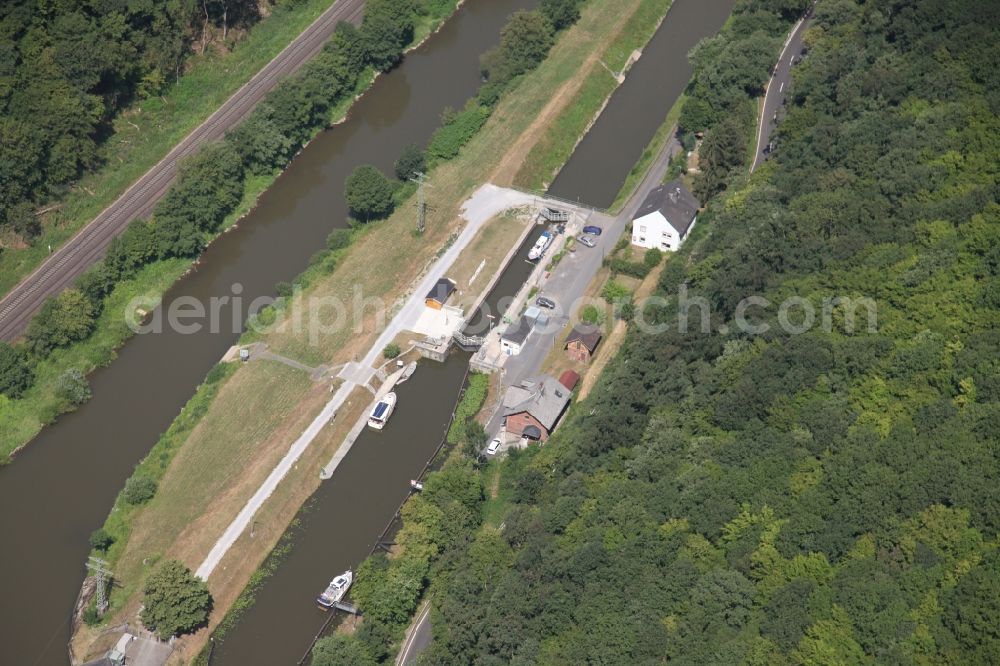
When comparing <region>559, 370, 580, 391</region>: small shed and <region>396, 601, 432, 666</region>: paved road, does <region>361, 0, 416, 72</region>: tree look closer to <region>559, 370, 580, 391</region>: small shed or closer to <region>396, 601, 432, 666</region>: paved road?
<region>559, 370, 580, 391</region>: small shed

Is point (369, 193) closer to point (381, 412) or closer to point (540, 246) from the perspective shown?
point (540, 246)

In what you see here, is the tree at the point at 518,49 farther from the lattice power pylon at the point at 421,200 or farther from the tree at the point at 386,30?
the lattice power pylon at the point at 421,200

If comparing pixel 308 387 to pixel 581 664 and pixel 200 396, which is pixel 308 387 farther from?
pixel 581 664

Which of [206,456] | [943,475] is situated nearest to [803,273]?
[943,475]

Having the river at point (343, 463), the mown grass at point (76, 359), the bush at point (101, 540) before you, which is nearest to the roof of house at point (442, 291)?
the river at point (343, 463)

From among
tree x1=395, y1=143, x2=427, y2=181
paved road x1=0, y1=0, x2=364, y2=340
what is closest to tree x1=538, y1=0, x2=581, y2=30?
paved road x1=0, y1=0, x2=364, y2=340

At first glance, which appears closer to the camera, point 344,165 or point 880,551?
point 880,551
